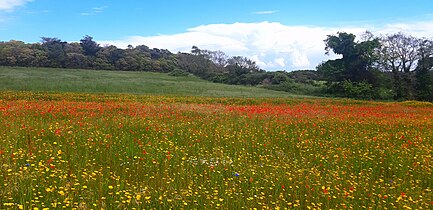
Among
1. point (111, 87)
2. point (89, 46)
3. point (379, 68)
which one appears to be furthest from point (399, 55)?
point (89, 46)

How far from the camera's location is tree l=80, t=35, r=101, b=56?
290ft

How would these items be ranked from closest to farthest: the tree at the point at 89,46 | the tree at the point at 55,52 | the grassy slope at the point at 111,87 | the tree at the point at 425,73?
the grassy slope at the point at 111,87
the tree at the point at 425,73
the tree at the point at 55,52
the tree at the point at 89,46

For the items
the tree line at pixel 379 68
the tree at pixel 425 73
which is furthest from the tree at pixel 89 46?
the tree at pixel 425 73

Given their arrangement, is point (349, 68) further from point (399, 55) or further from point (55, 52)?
point (55, 52)

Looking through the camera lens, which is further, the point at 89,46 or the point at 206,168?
the point at 89,46

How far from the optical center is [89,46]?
291ft

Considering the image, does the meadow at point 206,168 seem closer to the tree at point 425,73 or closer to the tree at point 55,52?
the tree at point 425,73

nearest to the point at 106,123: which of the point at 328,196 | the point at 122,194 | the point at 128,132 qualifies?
the point at 128,132

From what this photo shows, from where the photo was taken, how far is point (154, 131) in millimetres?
11438

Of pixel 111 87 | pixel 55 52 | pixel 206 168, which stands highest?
pixel 55 52

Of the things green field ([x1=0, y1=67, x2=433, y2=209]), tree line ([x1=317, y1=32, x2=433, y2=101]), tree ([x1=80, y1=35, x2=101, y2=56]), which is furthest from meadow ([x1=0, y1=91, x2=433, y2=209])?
tree ([x1=80, y1=35, x2=101, y2=56])

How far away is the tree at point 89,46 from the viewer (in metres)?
88.4

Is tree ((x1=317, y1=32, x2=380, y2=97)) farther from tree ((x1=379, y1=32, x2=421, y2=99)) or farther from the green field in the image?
the green field

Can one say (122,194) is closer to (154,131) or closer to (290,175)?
(290,175)
